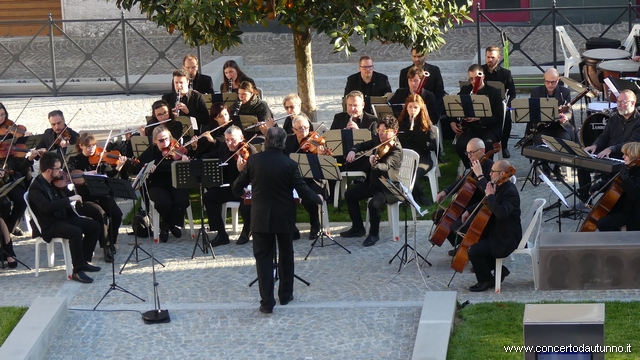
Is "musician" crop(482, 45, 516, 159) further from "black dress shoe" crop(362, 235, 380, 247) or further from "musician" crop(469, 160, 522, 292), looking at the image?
"musician" crop(469, 160, 522, 292)

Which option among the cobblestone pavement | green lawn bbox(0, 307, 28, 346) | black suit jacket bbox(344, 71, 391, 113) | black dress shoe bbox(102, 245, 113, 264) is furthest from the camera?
black suit jacket bbox(344, 71, 391, 113)

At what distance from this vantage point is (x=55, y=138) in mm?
12539

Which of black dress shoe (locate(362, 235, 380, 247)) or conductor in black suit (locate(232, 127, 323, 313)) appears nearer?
conductor in black suit (locate(232, 127, 323, 313))

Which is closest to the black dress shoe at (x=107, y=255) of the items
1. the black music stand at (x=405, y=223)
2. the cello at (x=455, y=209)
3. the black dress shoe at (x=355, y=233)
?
the black dress shoe at (x=355, y=233)

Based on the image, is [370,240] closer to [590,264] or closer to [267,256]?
[267,256]

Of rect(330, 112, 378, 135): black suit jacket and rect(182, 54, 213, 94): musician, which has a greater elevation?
rect(182, 54, 213, 94): musician

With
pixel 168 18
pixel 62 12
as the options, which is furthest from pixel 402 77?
pixel 62 12

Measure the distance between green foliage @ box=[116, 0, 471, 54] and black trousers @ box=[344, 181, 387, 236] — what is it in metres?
1.60

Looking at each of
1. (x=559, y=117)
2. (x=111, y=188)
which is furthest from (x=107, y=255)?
(x=559, y=117)

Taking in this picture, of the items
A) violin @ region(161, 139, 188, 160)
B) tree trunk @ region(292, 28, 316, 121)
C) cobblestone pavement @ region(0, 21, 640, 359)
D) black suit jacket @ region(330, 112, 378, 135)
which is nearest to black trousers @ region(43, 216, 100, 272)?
cobblestone pavement @ region(0, 21, 640, 359)

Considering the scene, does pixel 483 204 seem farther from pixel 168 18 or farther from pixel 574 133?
pixel 168 18

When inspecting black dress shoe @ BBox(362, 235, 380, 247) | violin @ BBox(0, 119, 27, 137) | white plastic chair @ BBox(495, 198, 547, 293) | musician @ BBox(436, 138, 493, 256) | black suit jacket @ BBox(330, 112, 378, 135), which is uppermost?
violin @ BBox(0, 119, 27, 137)

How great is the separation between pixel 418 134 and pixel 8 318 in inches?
206

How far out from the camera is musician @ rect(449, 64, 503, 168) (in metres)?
13.3
